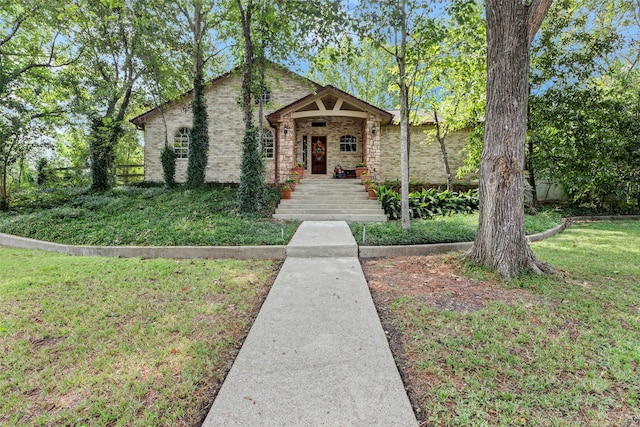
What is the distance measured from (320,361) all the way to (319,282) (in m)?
1.86

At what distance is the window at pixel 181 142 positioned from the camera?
15535 millimetres

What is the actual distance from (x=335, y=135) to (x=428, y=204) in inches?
289

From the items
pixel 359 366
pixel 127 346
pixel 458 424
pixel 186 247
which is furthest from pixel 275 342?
pixel 186 247

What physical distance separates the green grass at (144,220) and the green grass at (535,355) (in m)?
3.94

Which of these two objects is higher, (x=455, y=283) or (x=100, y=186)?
(x=100, y=186)

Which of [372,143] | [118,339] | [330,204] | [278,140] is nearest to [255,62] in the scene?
[330,204]

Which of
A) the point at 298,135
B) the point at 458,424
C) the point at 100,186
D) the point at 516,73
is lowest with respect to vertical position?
the point at 458,424

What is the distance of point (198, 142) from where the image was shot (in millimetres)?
12609

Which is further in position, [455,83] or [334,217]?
[455,83]

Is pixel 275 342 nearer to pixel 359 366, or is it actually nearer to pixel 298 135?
pixel 359 366

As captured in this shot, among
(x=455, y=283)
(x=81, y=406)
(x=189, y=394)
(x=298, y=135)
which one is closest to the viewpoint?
(x=81, y=406)

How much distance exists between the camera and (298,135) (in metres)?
15.3

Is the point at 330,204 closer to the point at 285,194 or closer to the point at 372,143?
the point at 285,194

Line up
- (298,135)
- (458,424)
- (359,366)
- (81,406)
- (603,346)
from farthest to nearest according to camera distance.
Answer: (298,135) → (603,346) → (359,366) → (81,406) → (458,424)
